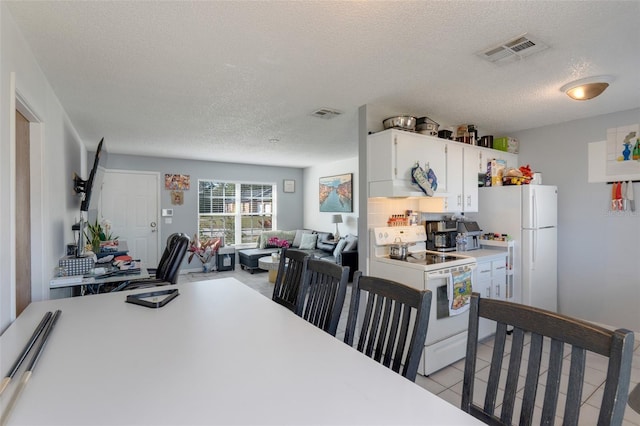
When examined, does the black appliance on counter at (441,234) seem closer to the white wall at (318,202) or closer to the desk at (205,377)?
the desk at (205,377)

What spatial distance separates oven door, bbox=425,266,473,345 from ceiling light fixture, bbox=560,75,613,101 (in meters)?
1.71

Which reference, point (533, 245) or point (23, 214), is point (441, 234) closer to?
point (533, 245)

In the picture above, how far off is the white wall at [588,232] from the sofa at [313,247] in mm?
2940

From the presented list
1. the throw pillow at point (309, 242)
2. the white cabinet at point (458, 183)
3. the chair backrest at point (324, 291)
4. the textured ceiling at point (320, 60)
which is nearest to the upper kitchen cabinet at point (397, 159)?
the white cabinet at point (458, 183)

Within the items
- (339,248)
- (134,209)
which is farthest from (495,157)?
(134,209)

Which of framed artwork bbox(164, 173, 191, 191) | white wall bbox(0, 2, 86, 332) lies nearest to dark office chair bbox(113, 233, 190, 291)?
white wall bbox(0, 2, 86, 332)

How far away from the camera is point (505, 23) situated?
1.75 m

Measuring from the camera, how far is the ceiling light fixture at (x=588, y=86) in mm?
2457

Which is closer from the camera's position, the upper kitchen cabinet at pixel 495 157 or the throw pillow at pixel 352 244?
the upper kitchen cabinet at pixel 495 157

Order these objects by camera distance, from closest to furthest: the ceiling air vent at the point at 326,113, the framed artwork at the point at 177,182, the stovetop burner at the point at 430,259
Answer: the stovetop burner at the point at 430,259
the ceiling air vent at the point at 326,113
the framed artwork at the point at 177,182

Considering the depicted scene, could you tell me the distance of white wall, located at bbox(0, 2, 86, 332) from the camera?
155cm

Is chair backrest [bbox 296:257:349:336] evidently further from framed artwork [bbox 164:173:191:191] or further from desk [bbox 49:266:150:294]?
framed artwork [bbox 164:173:191:191]

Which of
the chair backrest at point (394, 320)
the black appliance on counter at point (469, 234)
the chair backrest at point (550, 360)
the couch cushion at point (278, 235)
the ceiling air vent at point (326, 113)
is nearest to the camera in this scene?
the chair backrest at point (550, 360)

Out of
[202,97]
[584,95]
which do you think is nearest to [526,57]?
[584,95]
